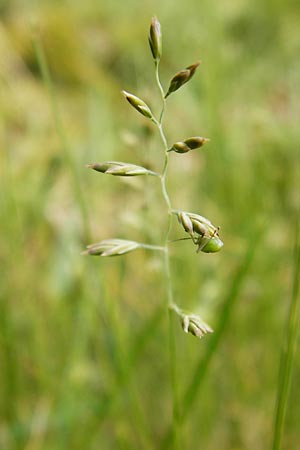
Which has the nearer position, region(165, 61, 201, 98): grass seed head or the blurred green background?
region(165, 61, 201, 98): grass seed head

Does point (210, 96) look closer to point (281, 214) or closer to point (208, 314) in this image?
point (281, 214)

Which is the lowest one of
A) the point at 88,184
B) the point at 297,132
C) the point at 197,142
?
the point at 88,184

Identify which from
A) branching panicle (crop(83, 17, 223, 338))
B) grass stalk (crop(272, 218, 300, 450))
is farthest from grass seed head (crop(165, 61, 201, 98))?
grass stalk (crop(272, 218, 300, 450))

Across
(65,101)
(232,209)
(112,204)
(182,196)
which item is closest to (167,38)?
(65,101)

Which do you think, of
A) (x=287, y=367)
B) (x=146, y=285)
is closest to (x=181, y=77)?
(x=287, y=367)

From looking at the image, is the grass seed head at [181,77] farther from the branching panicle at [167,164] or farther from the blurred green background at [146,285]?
the blurred green background at [146,285]

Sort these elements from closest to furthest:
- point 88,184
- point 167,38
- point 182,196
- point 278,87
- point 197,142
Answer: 1. point 197,142
2. point 182,196
3. point 88,184
4. point 278,87
5. point 167,38

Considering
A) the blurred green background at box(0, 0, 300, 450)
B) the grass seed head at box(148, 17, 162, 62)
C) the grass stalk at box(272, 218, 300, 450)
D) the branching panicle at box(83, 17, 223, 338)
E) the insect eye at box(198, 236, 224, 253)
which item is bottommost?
the blurred green background at box(0, 0, 300, 450)

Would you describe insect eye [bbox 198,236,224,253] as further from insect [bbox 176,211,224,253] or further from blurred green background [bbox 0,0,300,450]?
blurred green background [bbox 0,0,300,450]
